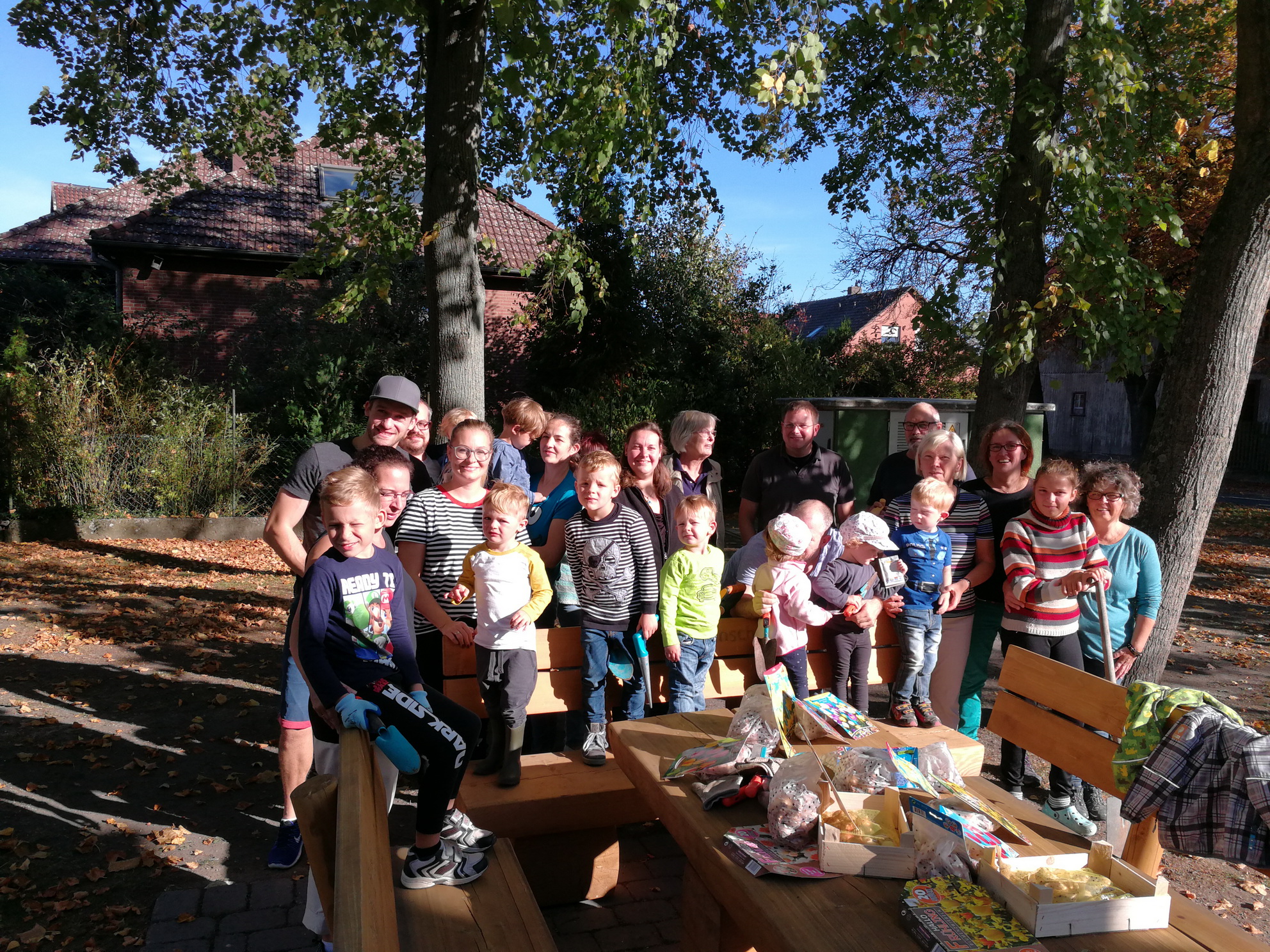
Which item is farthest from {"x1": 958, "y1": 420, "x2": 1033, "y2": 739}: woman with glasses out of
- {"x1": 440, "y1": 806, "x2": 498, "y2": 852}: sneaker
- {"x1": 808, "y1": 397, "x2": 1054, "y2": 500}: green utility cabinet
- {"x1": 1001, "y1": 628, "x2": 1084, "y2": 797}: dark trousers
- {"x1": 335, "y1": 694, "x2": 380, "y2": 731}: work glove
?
A: {"x1": 808, "y1": 397, "x2": 1054, "y2": 500}: green utility cabinet

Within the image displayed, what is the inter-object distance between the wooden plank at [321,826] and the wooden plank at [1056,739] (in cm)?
235

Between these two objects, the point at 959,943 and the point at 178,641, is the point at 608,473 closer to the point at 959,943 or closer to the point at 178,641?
the point at 959,943

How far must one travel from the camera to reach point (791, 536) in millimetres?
3971

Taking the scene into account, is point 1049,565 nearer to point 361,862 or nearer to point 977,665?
point 977,665

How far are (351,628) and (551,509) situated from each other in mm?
1953

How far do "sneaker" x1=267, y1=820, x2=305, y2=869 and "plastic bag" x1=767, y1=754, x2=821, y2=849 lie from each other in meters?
2.49

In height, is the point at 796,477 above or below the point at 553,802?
above

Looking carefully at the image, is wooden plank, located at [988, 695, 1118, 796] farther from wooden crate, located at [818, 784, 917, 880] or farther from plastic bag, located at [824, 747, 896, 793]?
wooden crate, located at [818, 784, 917, 880]

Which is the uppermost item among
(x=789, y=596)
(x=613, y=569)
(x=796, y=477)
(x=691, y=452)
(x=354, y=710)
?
(x=691, y=452)

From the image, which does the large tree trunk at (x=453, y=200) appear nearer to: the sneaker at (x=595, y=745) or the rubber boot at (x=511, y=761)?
the sneaker at (x=595, y=745)

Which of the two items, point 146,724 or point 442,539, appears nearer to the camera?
point 442,539

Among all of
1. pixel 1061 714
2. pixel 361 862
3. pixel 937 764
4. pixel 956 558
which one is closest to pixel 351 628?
pixel 361 862

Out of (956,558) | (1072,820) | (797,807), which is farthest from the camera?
(956,558)

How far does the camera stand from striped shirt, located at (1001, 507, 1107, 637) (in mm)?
4238
